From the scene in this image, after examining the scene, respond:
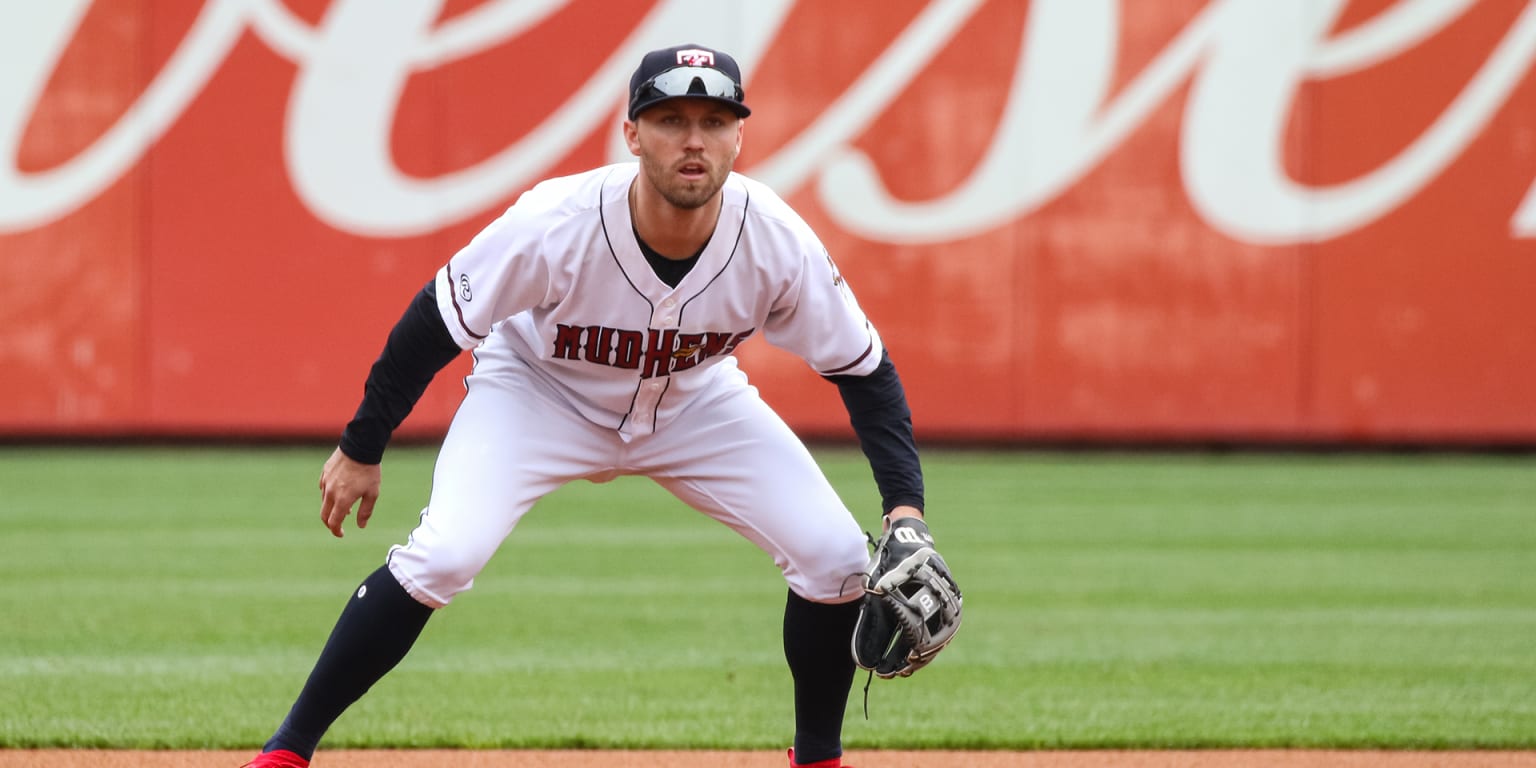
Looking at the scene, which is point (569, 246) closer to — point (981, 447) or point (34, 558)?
point (34, 558)

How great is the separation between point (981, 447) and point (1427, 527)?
16.8ft

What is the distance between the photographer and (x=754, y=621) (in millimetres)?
6934

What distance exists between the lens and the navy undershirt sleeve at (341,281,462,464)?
3.68 meters

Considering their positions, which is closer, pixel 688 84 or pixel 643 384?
pixel 688 84

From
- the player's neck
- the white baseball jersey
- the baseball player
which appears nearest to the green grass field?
the baseball player

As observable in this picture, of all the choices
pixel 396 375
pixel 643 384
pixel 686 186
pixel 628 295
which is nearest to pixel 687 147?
pixel 686 186

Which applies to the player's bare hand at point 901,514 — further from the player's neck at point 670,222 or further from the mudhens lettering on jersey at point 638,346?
the player's neck at point 670,222

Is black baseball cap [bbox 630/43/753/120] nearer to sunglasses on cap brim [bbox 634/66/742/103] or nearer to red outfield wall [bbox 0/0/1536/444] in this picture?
sunglasses on cap brim [bbox 634/66/742/103]

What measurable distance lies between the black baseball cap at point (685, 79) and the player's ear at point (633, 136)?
4cm

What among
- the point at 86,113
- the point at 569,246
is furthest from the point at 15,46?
the point at 569,246

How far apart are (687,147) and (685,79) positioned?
0.43 ft

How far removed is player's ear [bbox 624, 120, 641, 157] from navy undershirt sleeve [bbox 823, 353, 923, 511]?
65cm

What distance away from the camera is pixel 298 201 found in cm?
1341

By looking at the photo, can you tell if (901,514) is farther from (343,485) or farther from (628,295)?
(343,485)
